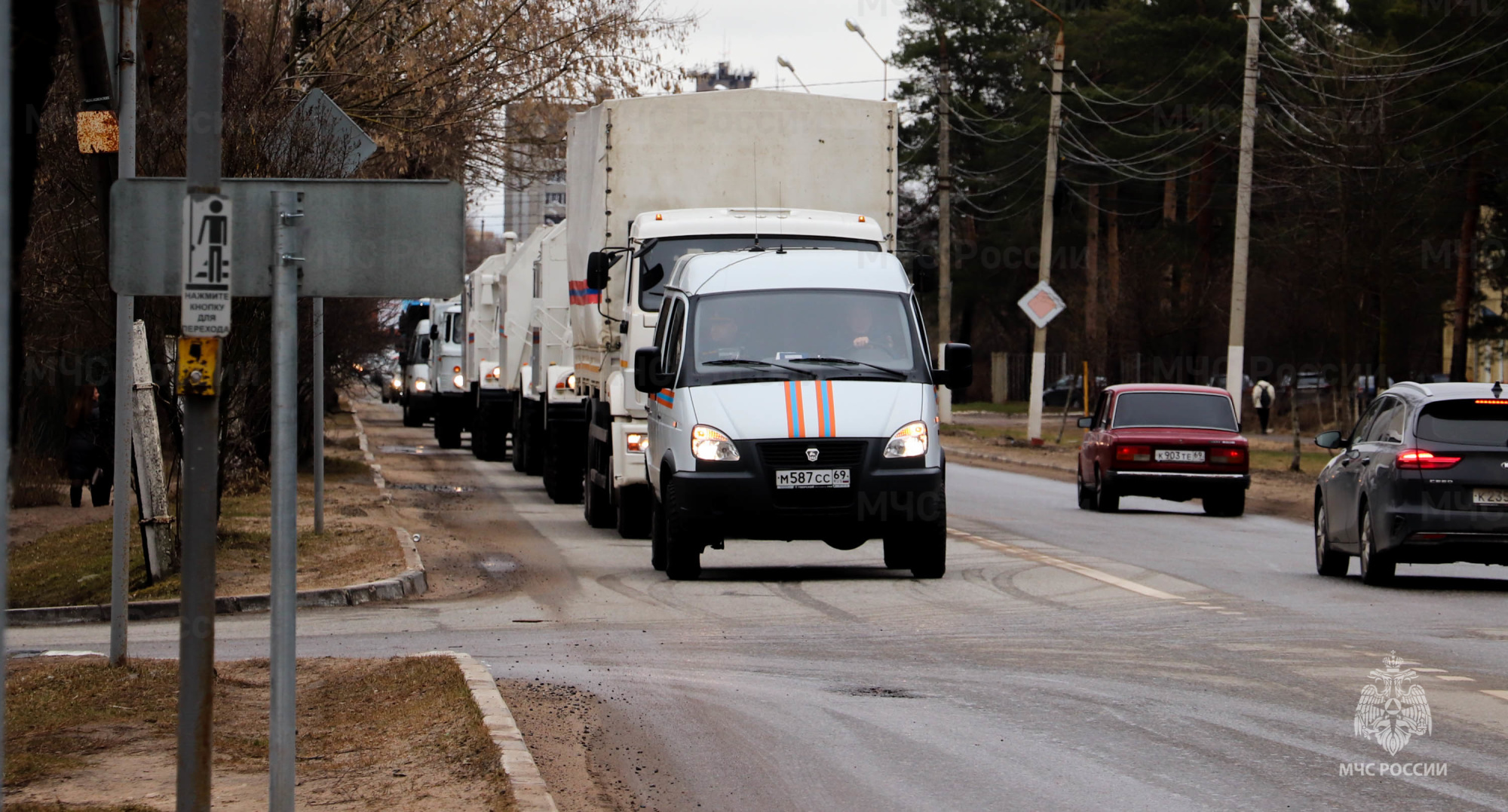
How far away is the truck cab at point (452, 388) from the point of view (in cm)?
3884

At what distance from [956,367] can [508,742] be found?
7.39 metres

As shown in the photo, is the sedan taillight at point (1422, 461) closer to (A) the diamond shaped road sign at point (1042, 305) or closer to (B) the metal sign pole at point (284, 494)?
(B) the metal sign pole at point (284, 494)

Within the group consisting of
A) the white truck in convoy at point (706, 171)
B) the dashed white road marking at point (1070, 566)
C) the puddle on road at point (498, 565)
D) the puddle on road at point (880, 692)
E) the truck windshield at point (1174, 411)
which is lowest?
the puddle on road at point (498, 565)

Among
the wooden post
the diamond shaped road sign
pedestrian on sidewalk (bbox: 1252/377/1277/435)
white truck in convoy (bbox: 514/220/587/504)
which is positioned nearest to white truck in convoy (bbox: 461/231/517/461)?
white truck in convoy (bbox: 514/220/587/504)

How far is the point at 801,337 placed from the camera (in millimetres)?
13922

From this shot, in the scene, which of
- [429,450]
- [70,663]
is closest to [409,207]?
[70,663]

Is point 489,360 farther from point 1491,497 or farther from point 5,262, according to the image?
point 5,262

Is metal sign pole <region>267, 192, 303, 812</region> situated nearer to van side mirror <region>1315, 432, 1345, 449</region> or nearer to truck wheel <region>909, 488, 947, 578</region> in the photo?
truck wheel <region>909, 488, 947, 578</region>

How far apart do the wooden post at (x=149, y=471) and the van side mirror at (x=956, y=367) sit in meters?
5.85

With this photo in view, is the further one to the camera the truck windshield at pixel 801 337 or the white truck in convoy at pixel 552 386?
the white truck in convoy at pixel 552 386

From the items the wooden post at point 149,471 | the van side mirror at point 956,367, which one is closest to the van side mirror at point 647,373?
the van side mirror at point 956,367

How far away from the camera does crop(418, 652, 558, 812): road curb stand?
6324 mm

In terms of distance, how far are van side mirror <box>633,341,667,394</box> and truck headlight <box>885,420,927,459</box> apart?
1.87m

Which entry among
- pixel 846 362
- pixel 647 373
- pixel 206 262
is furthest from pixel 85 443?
pixel 206 262
